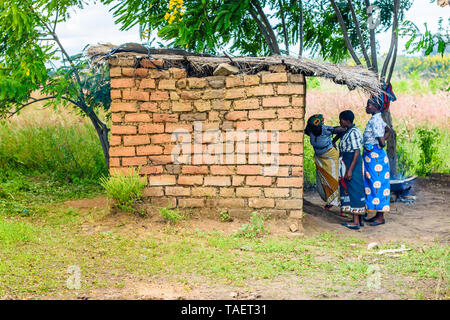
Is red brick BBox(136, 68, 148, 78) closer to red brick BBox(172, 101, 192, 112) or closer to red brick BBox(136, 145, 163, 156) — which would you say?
red brick BBox(172, 101, 192, 112)

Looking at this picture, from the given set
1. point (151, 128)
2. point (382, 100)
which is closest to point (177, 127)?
point (151, 128)

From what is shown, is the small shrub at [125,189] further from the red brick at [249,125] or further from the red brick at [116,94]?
the red brick at [249,125]

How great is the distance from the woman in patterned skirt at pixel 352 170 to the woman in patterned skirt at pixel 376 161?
17cm

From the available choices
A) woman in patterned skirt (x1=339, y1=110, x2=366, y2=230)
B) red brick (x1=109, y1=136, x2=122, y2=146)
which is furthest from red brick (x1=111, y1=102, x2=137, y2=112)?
woman in patterned skirt (x1=339, y1=110, x2=366, y2=230)

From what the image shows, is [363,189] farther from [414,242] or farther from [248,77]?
[248,77]

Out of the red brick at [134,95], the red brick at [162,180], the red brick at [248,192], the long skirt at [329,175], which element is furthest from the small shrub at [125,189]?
the long skirt at [329,175]

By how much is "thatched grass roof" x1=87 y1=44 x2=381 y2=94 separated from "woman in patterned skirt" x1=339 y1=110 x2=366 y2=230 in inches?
20.7

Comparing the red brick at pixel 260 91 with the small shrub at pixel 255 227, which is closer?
the small shrub at pixel 255 227

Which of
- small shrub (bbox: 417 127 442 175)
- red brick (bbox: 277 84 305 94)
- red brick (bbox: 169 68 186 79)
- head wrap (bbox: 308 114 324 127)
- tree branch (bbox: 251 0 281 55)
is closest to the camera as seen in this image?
red brick (bbox: 277 84 305 94)

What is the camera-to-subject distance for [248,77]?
5633 millimetres

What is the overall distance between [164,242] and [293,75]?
94.7 inches

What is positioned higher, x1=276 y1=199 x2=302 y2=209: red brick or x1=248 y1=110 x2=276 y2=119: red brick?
x1=248 y1=110 x2=276 y2=119: red brick

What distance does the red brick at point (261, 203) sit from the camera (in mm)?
5652

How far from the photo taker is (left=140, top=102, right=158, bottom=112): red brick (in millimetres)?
5762
